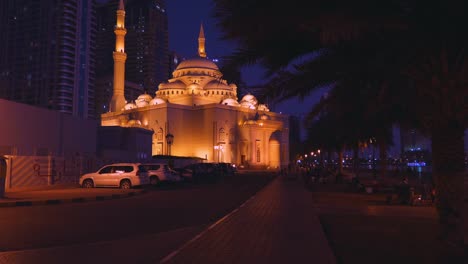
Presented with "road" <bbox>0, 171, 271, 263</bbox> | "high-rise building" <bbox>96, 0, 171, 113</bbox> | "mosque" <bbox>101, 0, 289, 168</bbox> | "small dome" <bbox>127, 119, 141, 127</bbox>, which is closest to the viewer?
"road" <bbox>0, 171, 271, 263</bbox>

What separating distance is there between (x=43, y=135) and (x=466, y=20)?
30.0 meters

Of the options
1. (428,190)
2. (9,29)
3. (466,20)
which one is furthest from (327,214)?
(9,29)

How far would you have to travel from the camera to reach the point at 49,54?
325ft

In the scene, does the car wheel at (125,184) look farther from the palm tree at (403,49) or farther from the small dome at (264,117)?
the small dome at (264,117)

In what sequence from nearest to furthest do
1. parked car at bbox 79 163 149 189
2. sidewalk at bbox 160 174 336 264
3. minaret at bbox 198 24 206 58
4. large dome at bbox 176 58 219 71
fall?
1. sidewalk at bbox 160 174 336 264
2. parked car at bbox 79 163 149 189
3. large dome at bbox 176 58 219 71
4. minaret at bbox 198 24 206 58

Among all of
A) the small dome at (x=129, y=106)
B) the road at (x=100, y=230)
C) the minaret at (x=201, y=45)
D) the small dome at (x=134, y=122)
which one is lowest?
the road at (x=100, y=230)

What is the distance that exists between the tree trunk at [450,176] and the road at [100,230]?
14.4 ft

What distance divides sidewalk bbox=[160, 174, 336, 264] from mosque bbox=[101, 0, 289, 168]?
200 ft

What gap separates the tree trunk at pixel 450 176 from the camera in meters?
6.79

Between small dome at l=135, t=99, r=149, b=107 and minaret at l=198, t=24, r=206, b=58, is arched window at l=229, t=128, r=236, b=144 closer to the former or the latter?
small dome at l=135, t=99, r=149, b=107

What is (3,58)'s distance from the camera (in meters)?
105

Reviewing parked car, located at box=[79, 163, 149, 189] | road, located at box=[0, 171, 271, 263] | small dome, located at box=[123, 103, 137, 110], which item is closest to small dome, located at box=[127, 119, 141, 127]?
small dome, located at box=[123, 103, 137, 110]

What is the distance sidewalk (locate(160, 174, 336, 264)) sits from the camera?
23.0ft

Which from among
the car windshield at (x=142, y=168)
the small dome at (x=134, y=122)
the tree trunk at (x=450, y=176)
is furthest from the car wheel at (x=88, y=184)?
the small dome at (x=134, y=122)
